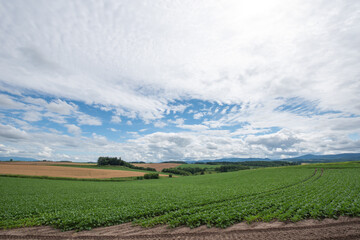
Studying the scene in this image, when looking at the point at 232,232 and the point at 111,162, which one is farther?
the point at 111,162

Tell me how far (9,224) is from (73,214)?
4.75 m

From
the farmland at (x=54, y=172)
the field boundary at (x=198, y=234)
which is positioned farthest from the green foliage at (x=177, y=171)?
the field boundary at (x=198, y=234)

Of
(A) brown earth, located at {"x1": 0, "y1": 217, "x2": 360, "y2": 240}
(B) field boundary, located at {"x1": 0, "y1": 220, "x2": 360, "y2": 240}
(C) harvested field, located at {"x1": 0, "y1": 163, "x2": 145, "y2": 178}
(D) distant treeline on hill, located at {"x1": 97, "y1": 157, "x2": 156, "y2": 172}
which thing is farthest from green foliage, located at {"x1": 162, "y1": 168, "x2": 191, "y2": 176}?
(B) field boundary, located at {"x1": 0, "y1": 220, "x2": 360, "y2": 240}

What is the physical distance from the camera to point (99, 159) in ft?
443

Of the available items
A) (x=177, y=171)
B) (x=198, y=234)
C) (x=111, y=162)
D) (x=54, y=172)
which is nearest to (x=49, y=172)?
(x=54, y=172)

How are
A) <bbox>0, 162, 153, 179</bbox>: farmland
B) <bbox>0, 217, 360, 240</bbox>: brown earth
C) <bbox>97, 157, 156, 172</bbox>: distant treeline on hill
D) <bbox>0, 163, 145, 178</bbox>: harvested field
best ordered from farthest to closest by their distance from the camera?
<bbox>97, 157, 156, 172</bbox>: distant treeline on hill, <bbox>0, 162, 153, 179</bbox>: farmland, <bbox>0, 163, 145, 178</bbox>: harvested field, <bbox>0, 217, 360, 240</bbox>: brown earth

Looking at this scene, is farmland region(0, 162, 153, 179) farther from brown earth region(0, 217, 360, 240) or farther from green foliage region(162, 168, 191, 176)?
brown earth region(0, 217, 360, 240)

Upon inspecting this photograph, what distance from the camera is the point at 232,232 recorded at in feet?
40.8

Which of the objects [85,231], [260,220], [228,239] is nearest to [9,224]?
[85,231]

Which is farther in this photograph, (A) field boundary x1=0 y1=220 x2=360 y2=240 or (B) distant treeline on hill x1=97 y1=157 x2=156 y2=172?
(B) distant treeline on hill x1=97 y1=157 x2=156 y2=172

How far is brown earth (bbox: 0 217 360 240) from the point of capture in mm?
11570

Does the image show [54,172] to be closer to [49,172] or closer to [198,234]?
[49,172]

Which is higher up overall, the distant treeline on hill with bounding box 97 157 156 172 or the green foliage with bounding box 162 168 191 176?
the distant treeline on hill with bounding box 97 157 156 172

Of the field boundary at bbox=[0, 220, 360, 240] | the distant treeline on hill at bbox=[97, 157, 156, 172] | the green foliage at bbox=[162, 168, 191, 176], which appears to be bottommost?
the green foliage at bbox=[162, 168, 191, 176]
